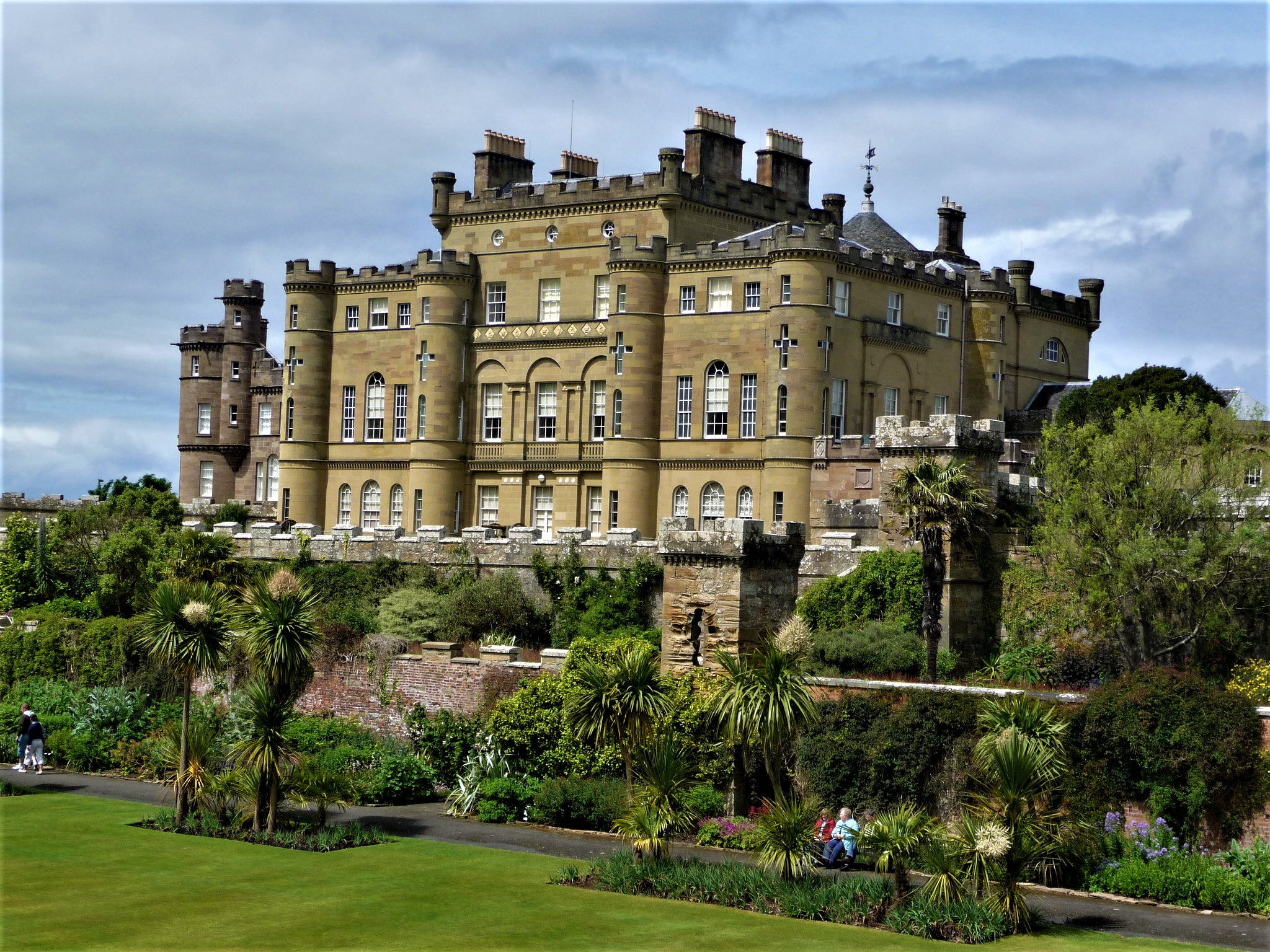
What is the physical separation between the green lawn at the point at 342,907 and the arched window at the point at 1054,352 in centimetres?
3491

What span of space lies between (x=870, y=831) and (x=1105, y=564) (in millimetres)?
9427

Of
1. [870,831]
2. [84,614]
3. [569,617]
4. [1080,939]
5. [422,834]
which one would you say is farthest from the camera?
[84,614]

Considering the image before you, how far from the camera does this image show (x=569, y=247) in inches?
2203

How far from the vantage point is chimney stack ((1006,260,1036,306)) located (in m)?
56.7

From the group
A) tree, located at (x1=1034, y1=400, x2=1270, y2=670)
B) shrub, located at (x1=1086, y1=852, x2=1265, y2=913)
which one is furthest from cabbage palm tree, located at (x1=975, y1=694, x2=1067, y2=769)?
tree, located at (x1=1034, y1=400, x2=1270, y2=670)

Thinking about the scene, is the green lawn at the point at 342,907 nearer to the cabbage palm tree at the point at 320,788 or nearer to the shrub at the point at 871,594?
the cabbage palm tree at the point at 320,788

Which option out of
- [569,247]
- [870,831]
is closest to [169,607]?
[870,831]

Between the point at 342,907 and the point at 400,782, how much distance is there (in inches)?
402

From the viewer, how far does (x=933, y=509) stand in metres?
33.6

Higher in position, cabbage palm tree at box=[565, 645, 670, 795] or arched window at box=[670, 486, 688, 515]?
arched window at box=[670, 486, 688, 515]

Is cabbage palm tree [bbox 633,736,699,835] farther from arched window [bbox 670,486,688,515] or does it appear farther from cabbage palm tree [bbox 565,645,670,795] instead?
arched window [bbox 670,486,688,515]

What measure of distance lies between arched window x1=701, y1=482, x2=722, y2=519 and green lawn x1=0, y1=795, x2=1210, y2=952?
75.6ft

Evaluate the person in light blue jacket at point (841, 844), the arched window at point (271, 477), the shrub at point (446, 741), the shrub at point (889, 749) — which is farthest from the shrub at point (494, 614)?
the arched window at point (271, 477)

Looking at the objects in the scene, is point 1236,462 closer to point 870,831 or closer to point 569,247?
point 870,831
